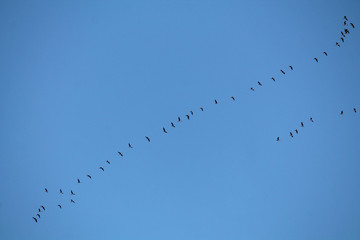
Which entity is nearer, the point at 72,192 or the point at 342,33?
the point at 342,33

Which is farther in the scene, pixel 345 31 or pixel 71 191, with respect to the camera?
Answer: pixel 71 191

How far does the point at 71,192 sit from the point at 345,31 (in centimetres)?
2654

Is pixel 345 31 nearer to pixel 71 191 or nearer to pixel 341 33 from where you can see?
pixel 341 33

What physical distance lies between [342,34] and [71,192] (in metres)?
26.3

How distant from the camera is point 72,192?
32031 mm

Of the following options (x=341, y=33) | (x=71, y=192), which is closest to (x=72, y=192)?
(x=71, y=192)

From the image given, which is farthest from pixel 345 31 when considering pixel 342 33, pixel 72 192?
pixel 72 192

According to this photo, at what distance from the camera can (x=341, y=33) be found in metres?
26.0

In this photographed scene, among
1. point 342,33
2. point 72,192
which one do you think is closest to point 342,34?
point 342,33

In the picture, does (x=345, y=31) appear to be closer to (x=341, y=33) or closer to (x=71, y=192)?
(x=341, y=33)

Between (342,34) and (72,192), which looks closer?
(342,34)

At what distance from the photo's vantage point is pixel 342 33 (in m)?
26.0

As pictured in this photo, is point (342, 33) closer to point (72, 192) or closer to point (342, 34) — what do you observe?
point (342, 34)

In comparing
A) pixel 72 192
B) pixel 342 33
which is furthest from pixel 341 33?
pixel 72 192
